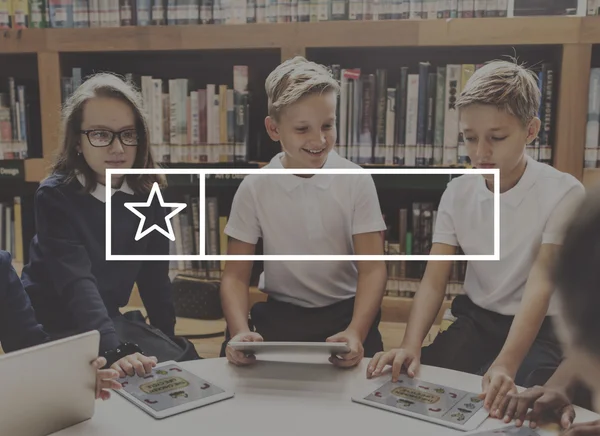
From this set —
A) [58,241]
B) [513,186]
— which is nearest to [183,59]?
[58,241]

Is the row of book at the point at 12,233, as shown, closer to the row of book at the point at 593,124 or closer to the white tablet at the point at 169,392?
the white tablet at the point at 169,392

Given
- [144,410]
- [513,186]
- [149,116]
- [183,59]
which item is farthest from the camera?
[183,59]

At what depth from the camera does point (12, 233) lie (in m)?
1.64

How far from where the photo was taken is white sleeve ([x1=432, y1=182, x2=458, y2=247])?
1308 millimetres

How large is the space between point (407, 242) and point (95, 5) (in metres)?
0.91

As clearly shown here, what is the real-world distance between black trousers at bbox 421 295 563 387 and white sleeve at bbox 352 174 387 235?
23 cm

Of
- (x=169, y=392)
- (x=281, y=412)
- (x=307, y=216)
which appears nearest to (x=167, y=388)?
(x=169, y=392)

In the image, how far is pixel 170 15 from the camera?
1.46 metres

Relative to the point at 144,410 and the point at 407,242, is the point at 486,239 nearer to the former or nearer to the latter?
the point at 407,242

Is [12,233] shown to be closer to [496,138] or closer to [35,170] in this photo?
[35,170]

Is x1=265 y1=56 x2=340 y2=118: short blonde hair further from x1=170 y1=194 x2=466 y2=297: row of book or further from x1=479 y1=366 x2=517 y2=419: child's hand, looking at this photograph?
x1=479 y1=366 x2=517 y2=419: child's hand

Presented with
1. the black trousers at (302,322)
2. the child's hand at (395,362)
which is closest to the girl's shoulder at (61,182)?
the black trousers at (302,322)

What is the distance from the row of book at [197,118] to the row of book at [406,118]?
0.74ft

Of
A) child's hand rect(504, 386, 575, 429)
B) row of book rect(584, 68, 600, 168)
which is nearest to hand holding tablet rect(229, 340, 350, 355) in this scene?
child's hand rect(504, 386, 575, 429)
